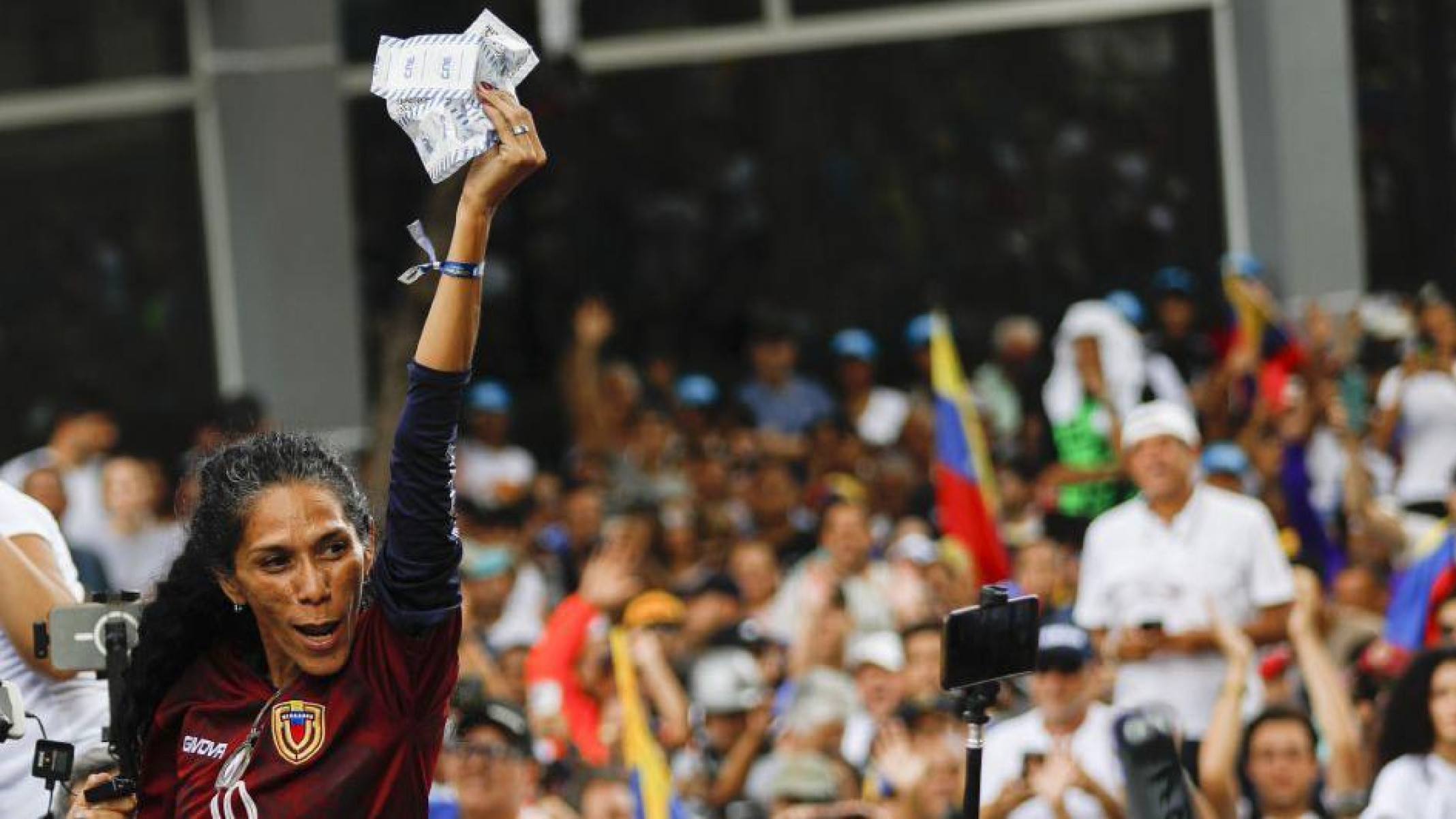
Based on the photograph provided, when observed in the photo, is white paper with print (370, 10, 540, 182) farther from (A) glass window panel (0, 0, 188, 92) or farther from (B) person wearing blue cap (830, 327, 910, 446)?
(A) glass window panel (0, 0, 188, 92)

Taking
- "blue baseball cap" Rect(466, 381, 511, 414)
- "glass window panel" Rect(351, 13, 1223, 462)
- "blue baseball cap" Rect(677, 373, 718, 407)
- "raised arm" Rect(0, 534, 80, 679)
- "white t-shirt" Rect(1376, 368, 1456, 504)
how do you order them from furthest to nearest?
"glass window panel" Rect(351, 13, 1223, 462), "blue baseball cap" Rect(677, 373, 718, 407), "blue baseball cap" Rect(466, 381, 511, 414), "white t-shirt" Rect(1376, 368, 1456, 504), "raised arm" Rect(0, 534, 80, 679)

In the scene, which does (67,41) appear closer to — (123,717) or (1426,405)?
(1426,405)

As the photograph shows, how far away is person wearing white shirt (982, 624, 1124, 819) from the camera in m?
7.14

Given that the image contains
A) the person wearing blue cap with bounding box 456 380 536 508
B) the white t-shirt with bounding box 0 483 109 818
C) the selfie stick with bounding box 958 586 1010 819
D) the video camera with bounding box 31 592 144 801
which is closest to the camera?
the video camera with bounding box 31 592 144 801

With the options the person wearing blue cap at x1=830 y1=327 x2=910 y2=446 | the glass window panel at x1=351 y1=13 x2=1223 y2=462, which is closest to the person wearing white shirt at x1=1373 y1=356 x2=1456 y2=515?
the person wearing blue cap at x1=830 y1=327 x2=910 y2=446

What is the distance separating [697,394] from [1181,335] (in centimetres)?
263

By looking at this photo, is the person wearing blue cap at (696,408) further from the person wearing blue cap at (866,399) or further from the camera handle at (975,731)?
the camera handle at (975,731)

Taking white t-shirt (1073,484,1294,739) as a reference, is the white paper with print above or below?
above

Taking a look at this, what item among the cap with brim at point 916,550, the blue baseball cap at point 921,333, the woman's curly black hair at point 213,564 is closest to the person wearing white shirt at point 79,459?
the cap with brim at point 916,550

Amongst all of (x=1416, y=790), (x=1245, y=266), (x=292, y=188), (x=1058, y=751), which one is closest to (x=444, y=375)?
(x=1416, y=790)

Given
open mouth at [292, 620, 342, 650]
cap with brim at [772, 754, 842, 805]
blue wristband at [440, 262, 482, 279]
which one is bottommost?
cap with brim at [772, 754, 842, 805]

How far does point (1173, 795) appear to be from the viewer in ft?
20.1

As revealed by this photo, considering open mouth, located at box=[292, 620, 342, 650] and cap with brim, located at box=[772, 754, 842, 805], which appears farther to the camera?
cap with brim, located at box=[772, 754, 842, 805]

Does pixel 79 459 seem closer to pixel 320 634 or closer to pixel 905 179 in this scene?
pixel 905 179
